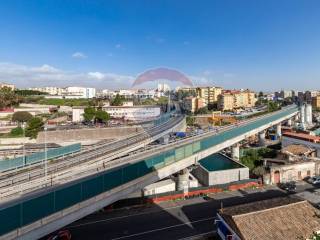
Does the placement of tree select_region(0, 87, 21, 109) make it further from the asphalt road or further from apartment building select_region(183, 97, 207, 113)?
the asphalt road

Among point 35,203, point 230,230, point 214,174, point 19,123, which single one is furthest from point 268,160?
point 19,123

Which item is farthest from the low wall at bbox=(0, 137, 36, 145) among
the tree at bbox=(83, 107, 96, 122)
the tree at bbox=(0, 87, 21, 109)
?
the tree at bbox=(0, 87, 21, 109)

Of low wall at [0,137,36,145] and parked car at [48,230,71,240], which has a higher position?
low wall at [0,137,36,145]

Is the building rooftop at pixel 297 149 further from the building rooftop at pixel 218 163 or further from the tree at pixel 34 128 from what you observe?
the tree at pixel 34 128

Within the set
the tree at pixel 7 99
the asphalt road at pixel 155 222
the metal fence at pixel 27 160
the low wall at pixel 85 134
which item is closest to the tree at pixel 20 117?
the low wall at pixel 85 134

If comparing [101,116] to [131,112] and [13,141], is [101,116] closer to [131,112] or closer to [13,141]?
[131,112]

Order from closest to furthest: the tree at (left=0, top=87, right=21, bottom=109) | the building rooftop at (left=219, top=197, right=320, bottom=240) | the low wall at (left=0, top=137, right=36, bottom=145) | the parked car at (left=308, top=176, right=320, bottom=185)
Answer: the building rooftop at (left=219, top=197, right=320, bottom=240)
the parked car at (left=308, top=176, right=320, bottom=185)
the low wall at (left=0, top=137, right=36, bottom=145)
the tree at (left=0, top=87, right=21, bottom=109)

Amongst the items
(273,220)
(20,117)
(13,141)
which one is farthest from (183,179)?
(20,117)

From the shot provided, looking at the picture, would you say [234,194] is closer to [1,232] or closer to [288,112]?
[1,232]

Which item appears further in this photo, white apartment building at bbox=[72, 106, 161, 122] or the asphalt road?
white apartment building at bbox=[72, 106, 161, 122]
